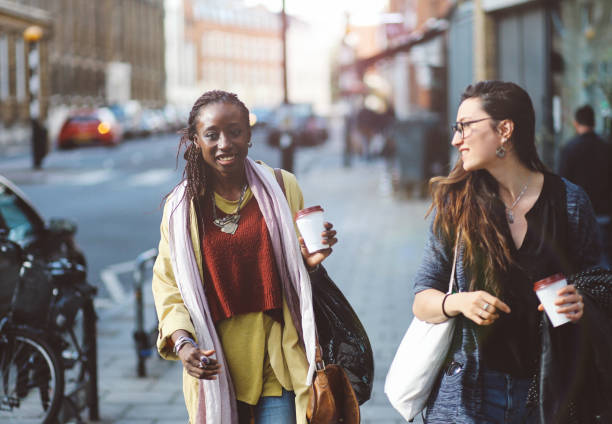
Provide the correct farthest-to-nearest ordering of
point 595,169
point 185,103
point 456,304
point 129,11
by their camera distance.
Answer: point 185,103, point 129,11, point 595,169, point 456,304

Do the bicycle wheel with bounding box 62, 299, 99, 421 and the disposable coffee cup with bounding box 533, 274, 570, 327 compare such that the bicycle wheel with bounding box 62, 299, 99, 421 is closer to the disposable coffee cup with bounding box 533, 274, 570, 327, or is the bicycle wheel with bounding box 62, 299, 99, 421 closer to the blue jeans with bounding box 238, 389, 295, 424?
the blue jeans with bounding box 238, 389, 295, 424

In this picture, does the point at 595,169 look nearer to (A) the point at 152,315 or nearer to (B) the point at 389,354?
(B) the point at 389,354

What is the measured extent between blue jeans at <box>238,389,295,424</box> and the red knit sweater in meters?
0.29

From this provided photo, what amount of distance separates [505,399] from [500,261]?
0.40 meters

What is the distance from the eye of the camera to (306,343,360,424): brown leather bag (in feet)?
9.02

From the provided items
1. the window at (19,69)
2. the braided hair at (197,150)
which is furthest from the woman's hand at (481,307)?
the window at (19,69)

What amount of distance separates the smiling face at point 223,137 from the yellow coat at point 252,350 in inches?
7.3

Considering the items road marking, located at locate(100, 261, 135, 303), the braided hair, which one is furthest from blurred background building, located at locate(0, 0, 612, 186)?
the braided hair

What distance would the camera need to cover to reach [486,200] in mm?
2713

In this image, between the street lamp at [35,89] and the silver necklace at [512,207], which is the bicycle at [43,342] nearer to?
the silver necklace at [512,207]

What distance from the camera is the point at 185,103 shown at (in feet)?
336

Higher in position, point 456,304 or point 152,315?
point 456,304

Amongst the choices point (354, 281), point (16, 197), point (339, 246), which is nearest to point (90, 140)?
point (339, 246)

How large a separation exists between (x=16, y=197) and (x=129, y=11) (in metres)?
67.2
